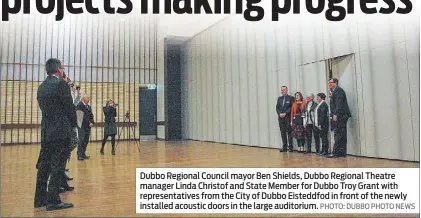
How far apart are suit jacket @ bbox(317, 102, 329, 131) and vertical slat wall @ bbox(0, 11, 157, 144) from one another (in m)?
6.04

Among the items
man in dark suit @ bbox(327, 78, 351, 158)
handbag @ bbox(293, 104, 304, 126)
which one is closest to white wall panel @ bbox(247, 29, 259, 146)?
handbag @ bbox(293, 104, 304, 126)

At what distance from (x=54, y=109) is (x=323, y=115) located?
3.71 metres

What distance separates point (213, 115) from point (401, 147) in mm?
4894

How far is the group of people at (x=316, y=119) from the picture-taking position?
4219 millimetres

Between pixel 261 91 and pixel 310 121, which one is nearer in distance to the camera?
pixel 310 121

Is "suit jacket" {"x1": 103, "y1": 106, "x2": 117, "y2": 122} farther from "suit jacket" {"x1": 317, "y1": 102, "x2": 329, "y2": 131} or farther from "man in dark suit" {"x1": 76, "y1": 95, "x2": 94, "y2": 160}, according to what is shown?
"suit jacket" {"x1": 317, "y1": 102, "x2": 329, "y2": 131}

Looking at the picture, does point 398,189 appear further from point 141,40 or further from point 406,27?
point 141,40

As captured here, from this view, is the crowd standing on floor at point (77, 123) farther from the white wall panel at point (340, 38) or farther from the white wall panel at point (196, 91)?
the white wall panel at point (196, 91)

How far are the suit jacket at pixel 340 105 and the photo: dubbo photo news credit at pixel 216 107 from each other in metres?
0.02

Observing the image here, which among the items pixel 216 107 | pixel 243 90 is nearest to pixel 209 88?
pixel 216 107

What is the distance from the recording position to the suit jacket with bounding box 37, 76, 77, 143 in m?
1.84

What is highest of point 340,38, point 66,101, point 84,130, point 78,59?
point 78,59

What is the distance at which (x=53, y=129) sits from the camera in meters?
1.84

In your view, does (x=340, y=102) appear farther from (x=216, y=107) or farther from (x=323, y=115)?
(x=216, y=107)
